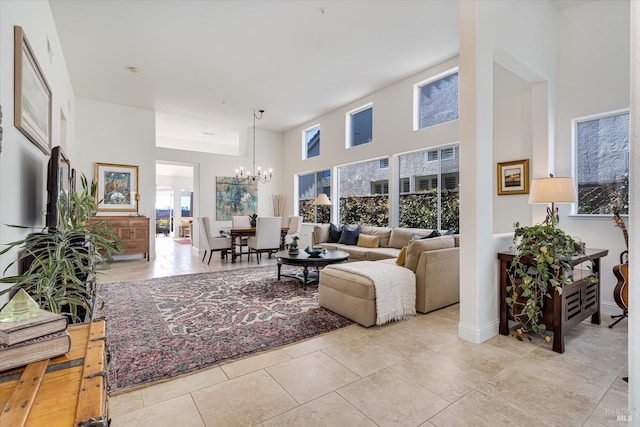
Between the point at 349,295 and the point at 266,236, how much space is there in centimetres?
354

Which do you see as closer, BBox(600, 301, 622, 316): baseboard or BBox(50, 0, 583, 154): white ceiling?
BBox(600, 301, 622, 316): baseboard

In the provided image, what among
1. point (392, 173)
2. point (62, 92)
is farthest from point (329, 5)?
point (62, 92)

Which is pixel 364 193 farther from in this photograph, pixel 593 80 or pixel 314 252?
pixel 593 80

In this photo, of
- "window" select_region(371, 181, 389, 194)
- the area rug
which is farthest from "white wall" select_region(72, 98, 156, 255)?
"window" select_region(371, 181, 389, 194)

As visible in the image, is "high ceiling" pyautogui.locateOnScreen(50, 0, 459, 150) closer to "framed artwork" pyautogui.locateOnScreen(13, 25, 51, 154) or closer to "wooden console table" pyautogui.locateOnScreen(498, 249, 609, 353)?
"framed artwork" pyautogui.locateOnScreen(13, 25, 51, 154)

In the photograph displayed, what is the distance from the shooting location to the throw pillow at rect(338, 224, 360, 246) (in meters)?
6.21

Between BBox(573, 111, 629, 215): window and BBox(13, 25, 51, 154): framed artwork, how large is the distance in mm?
5380

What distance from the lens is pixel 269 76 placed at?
551 cm

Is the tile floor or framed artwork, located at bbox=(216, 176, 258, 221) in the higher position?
framed artwork, located at bbox=(216, 176, 258, 221)

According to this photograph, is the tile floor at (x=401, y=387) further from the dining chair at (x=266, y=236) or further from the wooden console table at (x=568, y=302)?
the dining chair at (x=266, y=236)

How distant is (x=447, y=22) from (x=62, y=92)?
5.60 metres

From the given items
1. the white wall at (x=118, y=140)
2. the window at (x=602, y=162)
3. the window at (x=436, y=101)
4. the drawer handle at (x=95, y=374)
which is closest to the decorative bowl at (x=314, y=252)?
the window at (x=436, y=101)

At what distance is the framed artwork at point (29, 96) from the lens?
214 cm

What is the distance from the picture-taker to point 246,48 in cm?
455
